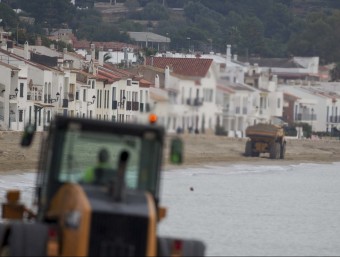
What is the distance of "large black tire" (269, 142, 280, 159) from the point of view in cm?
7031

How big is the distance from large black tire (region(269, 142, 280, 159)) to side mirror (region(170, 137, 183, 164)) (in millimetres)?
56223

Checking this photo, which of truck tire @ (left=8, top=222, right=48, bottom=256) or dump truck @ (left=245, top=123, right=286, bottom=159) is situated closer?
truck tire @ (left=8, top=222, right=48, bottom=256)

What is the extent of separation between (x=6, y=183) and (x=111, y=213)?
95.6 ft

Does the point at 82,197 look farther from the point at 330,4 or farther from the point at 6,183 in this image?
the point at 330,4

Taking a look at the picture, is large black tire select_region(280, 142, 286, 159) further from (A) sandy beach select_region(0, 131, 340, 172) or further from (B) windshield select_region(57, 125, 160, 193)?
(B) windshield select_region(57, 125, 160, 193)

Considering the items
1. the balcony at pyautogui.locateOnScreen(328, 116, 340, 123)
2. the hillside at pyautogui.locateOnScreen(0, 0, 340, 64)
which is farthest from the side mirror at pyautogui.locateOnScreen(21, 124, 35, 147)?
the balcony at pyautogui.locateOnScreen(328, 116, 340, 123)

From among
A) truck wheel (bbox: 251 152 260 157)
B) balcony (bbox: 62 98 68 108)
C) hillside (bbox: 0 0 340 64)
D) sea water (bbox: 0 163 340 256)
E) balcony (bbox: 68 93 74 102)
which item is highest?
hillside (bbox: 0 0 340 64)

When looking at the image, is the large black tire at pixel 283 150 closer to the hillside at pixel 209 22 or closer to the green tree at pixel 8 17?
the hillside at pixel 209 22

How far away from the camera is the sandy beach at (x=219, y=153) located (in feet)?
164

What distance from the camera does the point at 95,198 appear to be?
13.1 m

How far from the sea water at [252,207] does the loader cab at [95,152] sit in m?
9.43

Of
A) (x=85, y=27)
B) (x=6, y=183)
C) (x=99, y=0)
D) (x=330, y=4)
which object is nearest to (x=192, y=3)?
(x=85, y=27)

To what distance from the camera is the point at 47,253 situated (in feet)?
43.1

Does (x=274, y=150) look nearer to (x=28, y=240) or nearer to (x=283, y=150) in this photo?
(x=283, y=150)
